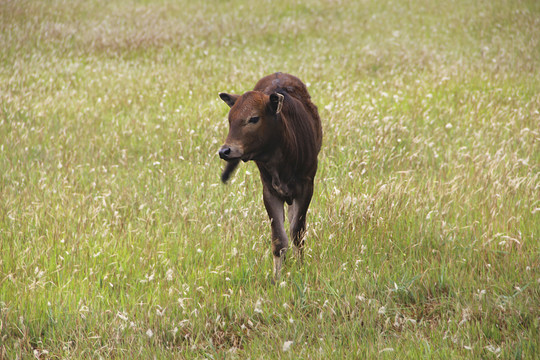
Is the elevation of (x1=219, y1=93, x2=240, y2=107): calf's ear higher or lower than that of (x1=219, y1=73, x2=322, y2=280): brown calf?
higher

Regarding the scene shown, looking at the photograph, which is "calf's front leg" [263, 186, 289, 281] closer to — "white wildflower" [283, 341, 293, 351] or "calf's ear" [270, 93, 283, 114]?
"calf's ear" [270, 93, 283, 114]

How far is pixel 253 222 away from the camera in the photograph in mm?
5617

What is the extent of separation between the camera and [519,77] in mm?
11773

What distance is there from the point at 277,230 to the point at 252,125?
3.31 ft

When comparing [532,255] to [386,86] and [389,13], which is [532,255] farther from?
[389,13]

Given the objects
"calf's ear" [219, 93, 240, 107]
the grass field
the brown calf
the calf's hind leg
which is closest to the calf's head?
the brown calf

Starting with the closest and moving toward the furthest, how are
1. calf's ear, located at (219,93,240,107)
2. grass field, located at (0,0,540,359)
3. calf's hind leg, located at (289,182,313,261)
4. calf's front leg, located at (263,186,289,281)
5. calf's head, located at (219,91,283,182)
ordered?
grass field, located at (0,0,540,359), calf's head, located at (219,91,283,182), calf's ear, located at (219,93,240,107), calf's front leg, located at (263,186,289,281), calf's hind leg, located at (289,182,313,261)

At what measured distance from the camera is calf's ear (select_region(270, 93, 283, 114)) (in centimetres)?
421

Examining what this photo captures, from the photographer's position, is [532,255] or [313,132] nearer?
[532,255]

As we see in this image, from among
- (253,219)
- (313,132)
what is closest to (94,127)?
(253,219)

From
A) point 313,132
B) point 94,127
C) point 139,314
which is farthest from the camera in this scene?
point 94,127

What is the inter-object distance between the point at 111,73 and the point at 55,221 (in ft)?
26.3

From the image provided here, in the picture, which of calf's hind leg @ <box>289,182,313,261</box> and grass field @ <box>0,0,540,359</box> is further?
calf's hind leg @ <box>289,182,313,261</box>

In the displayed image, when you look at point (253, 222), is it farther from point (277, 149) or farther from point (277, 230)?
point (277, 149)
